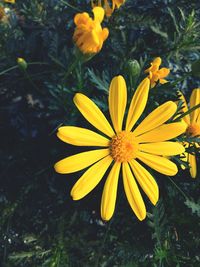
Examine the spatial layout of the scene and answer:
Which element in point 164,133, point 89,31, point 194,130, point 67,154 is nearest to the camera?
point 89,31

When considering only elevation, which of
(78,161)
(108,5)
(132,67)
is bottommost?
(78,161)

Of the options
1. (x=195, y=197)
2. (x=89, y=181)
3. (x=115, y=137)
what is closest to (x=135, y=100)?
(x=115, y=137)

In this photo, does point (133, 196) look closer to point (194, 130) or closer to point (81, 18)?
point (194, 130)

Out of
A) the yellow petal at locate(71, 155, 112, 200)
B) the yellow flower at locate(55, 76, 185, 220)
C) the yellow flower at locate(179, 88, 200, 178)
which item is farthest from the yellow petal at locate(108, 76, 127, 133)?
the yellow flower at locate(179, 88, 200, 178)

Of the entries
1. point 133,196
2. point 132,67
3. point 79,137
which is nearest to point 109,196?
point 133,196

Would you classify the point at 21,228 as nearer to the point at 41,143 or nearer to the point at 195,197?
the point at 41,143

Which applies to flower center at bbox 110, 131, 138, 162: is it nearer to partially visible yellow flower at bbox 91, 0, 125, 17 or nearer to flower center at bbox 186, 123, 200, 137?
flower center at bbox 186, 123, 200, 137

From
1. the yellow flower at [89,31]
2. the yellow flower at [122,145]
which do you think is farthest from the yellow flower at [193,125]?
the yellow flower at [89,31]
